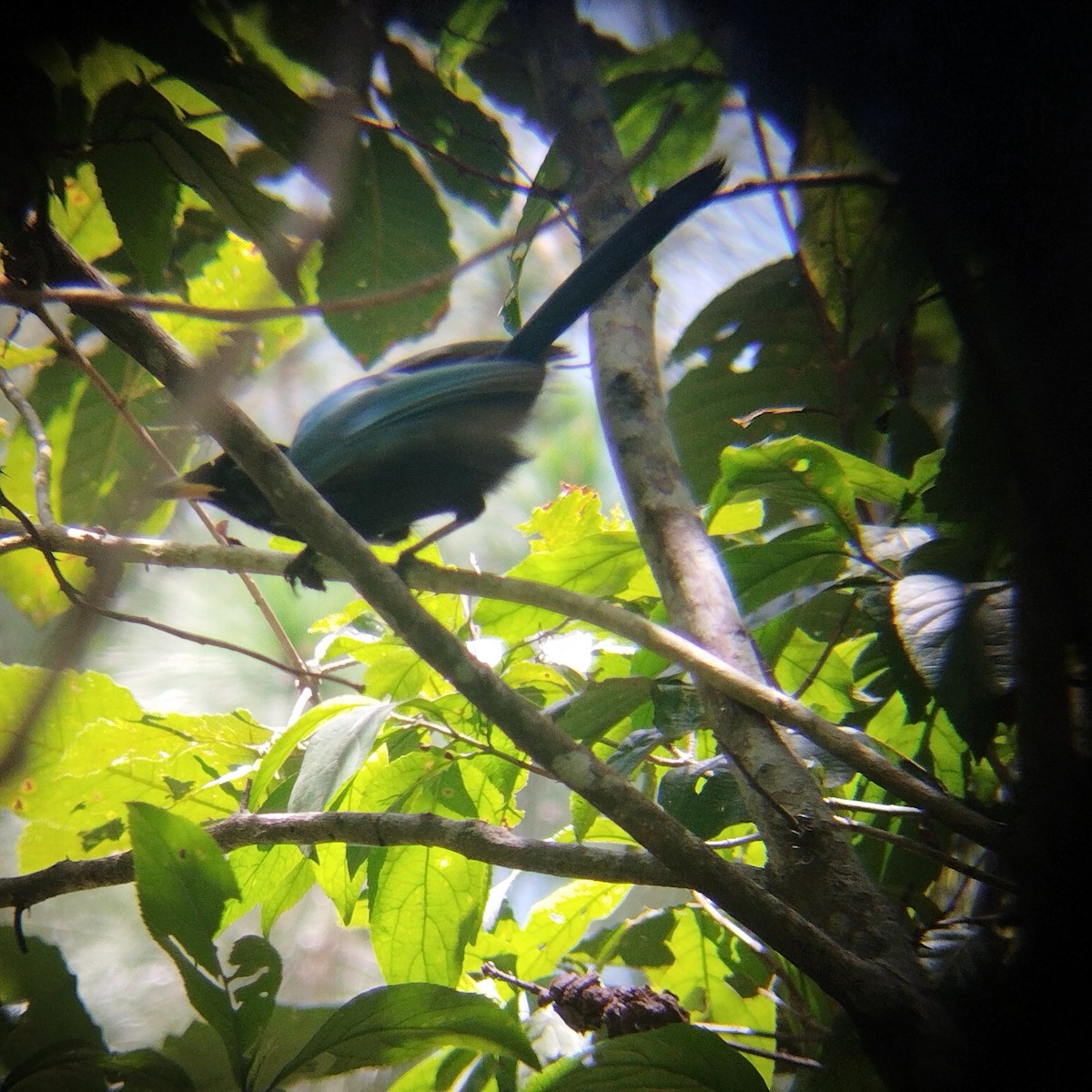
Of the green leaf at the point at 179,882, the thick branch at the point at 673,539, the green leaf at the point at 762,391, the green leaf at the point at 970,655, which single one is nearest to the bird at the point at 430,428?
the thick branch at the point at 673,539

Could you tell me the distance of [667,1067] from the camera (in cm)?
111

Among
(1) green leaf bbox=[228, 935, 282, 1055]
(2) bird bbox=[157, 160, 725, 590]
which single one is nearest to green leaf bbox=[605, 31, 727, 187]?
(2) bird bbox=[157, 160, 725, 590]

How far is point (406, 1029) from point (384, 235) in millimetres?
1280

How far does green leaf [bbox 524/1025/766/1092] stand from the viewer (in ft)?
3.57

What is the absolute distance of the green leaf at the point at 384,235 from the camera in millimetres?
1445

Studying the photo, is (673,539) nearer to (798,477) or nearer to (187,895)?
(798,477)

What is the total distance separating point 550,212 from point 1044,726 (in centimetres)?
140

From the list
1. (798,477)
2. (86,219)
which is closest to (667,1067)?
(798,477)

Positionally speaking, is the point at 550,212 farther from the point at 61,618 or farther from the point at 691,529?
the point at 61,618

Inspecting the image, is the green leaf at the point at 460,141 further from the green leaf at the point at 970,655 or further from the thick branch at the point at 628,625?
the green leaf at the point at 970,655

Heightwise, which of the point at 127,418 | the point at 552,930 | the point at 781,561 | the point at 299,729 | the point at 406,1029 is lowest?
the point at 406,1029

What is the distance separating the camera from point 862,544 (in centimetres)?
148

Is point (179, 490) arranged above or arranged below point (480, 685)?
above

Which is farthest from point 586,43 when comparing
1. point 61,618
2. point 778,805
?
point 61,618
